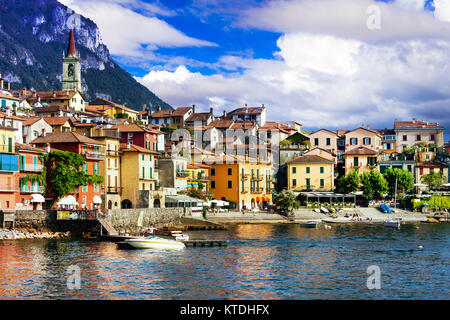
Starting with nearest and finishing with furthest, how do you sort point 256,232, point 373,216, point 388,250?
point 388,250, point 256,232, point 373,216

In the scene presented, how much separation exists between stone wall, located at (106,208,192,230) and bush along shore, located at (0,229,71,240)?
16.5ft

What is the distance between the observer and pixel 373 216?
94.3m

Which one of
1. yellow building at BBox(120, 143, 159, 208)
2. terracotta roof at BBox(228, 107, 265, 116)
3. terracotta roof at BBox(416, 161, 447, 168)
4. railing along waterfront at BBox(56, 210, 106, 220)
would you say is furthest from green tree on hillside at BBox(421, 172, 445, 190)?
railing along waterfront at BBox(56, 210, 106, 220)

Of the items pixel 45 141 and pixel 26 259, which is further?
pixel 45 141

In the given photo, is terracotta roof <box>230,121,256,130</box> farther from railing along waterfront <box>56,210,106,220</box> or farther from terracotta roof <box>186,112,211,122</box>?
railing along waterfront <box>56,210,106,220</box>

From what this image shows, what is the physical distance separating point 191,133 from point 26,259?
310 ft

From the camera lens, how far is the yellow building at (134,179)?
77188mm

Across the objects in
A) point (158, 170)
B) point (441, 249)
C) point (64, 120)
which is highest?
point (64, 120)

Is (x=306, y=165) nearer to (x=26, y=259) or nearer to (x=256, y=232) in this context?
(x=256, y=232)

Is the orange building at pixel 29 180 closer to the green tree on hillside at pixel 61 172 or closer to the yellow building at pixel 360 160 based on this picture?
the green tree on hillside at pixel 61 172

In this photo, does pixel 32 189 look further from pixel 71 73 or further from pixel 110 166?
pixel 71 73

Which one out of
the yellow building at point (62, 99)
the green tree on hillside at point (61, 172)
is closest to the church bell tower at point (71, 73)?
the yellow building at point (62, 99)

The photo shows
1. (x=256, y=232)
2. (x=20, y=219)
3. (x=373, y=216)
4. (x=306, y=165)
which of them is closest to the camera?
(x=20, y=219)
